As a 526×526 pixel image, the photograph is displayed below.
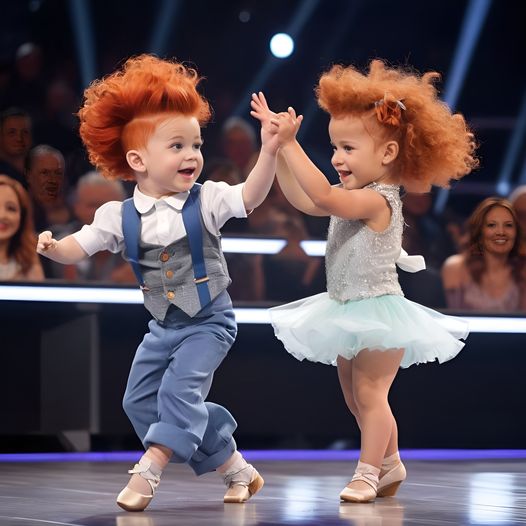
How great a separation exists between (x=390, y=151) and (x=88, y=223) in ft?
7.56

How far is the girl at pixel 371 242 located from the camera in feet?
11.0

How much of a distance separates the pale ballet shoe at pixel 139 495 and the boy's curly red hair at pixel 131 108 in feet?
2.85

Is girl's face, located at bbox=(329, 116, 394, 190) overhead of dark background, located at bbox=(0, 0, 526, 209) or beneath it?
beneath

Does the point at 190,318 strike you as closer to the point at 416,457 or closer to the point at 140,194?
the point at 140,194

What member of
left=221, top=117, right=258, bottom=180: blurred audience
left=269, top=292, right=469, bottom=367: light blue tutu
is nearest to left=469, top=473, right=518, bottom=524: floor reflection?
left=269, top=292, right=469, bottom=367: light blue tutu

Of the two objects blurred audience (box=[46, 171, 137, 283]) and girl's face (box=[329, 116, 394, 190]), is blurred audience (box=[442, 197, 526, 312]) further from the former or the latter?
girl's face (box=[329, 116, 394, 190])

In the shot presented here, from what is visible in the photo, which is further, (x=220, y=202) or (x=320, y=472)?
(x=320, y=472)

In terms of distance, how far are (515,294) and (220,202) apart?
9.53 ft

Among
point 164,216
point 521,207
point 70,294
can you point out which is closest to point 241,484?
point 164,216

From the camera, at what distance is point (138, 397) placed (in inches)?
127

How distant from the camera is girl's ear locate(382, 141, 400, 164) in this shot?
3.55 meters

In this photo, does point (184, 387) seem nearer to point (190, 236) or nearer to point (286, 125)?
point (190, 236)

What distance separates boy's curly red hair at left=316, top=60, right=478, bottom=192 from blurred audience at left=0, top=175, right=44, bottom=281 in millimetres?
1999

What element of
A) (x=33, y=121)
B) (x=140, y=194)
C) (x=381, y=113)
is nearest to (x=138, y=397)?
(x=140, y=194)
